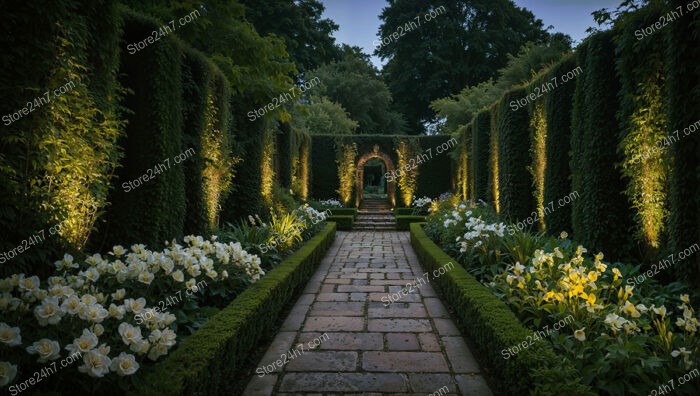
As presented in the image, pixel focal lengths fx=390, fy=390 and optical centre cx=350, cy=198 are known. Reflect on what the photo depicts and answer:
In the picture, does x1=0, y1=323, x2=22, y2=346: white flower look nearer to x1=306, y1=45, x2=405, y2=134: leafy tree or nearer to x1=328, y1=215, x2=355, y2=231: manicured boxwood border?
x1=328, y1=215, x2=355, y2=231: manicured boxwood border

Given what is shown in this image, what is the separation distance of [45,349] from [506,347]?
7.94ft

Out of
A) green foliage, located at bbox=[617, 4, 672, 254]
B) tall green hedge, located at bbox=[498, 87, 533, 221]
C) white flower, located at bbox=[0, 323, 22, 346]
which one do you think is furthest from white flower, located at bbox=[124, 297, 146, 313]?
tall green hedge, located at bbox=[498, 87, 533, 221]

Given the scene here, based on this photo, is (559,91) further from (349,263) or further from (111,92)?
(111,92)

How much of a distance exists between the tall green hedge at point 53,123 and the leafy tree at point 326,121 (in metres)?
17.7

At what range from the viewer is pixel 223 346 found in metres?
2.38

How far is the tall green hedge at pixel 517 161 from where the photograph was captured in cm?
834

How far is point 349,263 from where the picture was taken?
706cm

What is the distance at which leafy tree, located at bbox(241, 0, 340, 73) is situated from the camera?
16.1 metres

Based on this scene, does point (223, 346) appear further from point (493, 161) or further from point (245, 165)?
point (493, 161)

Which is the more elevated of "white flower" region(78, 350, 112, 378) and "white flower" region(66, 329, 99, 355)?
"white flower" region(66, 329, 99, 355)

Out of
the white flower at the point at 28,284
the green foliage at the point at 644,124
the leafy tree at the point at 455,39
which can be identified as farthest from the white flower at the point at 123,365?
the leafy tree at the point at 455,39

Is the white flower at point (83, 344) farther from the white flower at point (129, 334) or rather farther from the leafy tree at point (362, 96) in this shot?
the leafy tree at point (362, 96)

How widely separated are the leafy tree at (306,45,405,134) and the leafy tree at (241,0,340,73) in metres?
5.21

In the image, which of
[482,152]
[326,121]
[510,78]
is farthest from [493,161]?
[326,121]
